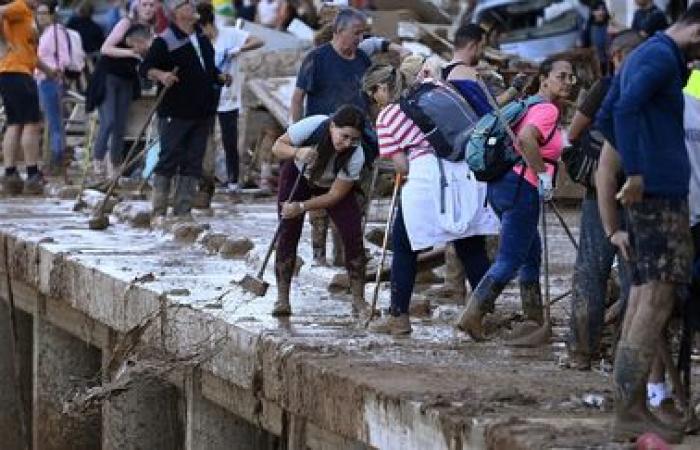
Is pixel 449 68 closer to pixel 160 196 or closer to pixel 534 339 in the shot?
pixel 534 339

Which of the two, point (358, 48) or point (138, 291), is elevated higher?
point (358, 48)

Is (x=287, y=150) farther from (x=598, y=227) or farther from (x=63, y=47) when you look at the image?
(x=63, y=47)

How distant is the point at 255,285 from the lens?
40.1 ft

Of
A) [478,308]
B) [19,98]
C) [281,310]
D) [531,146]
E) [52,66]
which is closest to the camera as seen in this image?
[531,146]

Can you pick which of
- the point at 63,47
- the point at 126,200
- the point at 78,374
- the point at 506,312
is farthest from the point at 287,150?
the point at 63,47

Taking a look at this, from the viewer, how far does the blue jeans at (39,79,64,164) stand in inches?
877

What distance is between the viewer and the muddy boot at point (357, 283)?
1150 centimetres

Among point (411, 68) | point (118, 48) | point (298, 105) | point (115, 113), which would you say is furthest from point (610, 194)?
point (115, 113)

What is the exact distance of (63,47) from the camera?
23.3 metres

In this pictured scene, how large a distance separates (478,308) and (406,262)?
0.67 metres

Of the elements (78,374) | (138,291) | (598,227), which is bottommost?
(78,374)

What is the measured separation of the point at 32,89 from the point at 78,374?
4.99 metres

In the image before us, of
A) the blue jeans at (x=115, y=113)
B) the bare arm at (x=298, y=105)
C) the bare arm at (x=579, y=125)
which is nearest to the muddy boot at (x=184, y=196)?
the bare arm at (x=298, y=105)

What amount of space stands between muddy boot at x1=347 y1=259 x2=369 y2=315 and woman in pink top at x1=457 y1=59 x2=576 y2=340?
940mm
